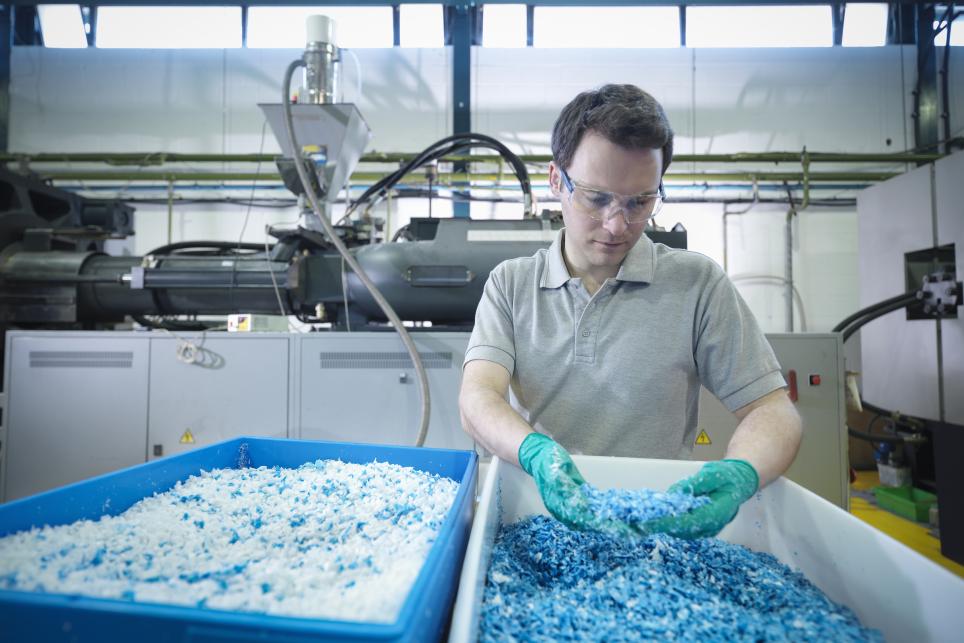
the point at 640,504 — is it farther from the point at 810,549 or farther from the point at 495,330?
the point at 495,330

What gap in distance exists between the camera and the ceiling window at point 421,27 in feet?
10.8

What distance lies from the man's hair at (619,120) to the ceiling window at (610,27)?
282 centimetres

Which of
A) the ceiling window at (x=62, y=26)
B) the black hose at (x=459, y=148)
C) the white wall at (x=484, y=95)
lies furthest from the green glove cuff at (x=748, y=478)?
the ceiling window at (x=62, y=26)

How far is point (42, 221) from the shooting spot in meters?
2.12

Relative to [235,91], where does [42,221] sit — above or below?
below

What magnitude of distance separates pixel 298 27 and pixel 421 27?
828 mm

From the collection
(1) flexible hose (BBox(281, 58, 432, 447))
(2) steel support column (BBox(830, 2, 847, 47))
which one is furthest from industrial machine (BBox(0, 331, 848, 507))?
(2) steel support column (BBox(830, 2, 847, 47))

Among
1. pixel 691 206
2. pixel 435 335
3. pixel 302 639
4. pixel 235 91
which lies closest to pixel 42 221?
pixel 235 91

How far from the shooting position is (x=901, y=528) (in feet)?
7.00

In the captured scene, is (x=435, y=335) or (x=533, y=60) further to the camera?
(x=533, y=60)

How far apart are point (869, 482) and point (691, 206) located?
2.02m

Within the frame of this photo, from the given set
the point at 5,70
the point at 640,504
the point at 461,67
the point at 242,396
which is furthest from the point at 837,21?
the point at 5,70

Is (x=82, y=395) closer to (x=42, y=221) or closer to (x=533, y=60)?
(x=42, y=221)

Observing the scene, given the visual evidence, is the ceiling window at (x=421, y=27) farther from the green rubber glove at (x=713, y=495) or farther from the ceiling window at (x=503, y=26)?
the green rubber glove at (x=713, y=495)
